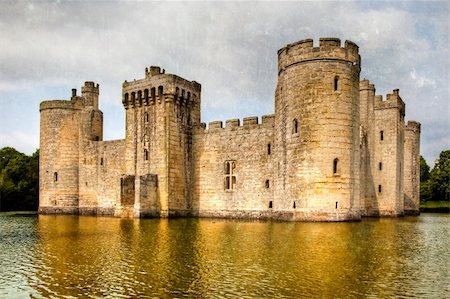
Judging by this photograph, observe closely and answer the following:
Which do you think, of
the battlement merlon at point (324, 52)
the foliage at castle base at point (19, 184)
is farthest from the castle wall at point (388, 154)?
the foliage at castle base at point (19, 184)

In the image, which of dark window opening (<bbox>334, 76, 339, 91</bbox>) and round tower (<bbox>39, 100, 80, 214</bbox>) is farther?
round tower (<bbox>39, 100, 80, 214</bbox>)

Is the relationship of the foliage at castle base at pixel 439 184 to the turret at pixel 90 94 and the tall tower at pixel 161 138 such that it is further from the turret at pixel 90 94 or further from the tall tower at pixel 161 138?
the turret at pixel 90 94

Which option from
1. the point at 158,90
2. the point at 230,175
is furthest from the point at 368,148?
the point at 158,90

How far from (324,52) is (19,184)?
41.0 meters

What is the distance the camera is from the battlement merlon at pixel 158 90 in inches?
1324

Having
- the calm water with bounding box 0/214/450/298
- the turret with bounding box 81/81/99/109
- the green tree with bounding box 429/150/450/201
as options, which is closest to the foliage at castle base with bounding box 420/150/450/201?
the green tree with bounding box 429/150/450/201

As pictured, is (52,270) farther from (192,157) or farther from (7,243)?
(192,157)

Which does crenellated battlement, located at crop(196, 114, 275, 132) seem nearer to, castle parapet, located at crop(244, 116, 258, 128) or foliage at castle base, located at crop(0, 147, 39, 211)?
castle parapet, located at crop(244, 116, 258, 128)

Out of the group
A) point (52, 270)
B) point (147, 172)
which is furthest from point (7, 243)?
point (147, 172)

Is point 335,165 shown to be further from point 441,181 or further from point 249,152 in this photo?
point 441,181

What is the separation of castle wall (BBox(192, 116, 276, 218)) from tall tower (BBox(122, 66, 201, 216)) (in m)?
1.08

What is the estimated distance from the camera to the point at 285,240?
17156 mm

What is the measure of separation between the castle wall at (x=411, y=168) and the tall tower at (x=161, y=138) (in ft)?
62.9

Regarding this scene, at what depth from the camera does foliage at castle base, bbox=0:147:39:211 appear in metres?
53.1
